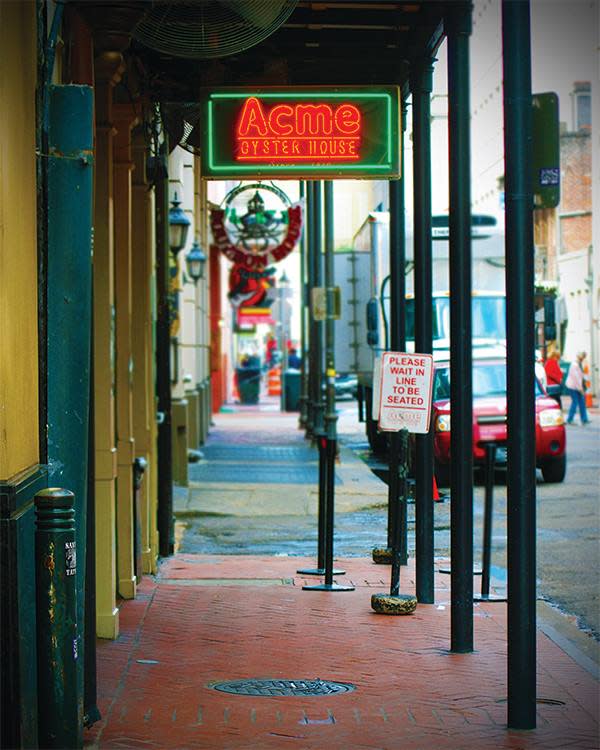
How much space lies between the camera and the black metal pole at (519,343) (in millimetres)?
6703

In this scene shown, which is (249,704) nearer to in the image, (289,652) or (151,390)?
(289,652)

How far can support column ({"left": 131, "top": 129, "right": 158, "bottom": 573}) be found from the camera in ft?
37.9

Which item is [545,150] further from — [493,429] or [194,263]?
[194,263]

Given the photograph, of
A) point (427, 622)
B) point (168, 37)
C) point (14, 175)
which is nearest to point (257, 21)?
point (168, 37)

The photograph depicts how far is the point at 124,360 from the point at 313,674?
135 inches

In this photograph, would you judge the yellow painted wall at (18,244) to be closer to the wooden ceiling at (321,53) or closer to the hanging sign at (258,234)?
the wooden ceiling at (321,53)

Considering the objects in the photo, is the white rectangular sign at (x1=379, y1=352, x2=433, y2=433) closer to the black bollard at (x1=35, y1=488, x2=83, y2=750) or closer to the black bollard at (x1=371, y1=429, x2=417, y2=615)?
the black bollard at (x1=371, y1=429, x2=417, y2=615)

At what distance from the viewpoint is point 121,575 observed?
406 inches

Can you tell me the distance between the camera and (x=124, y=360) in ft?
34.1

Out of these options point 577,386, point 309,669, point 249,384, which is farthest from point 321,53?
point 249,384

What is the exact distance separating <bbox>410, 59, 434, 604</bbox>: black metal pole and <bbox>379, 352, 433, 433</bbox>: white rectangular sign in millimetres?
503

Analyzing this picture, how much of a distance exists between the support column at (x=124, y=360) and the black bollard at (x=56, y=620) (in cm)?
526

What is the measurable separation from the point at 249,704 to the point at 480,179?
211ft

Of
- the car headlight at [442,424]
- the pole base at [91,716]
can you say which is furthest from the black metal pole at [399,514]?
the car headlight at [442,424]
